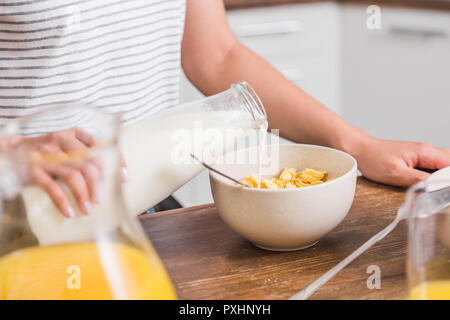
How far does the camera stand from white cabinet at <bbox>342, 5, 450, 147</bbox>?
1814 mm

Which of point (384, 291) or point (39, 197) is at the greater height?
point (39, 197)

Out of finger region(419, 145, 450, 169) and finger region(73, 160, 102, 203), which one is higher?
finger region(73, 160, 102, 203)

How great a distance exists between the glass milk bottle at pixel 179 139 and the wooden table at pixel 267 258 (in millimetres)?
69

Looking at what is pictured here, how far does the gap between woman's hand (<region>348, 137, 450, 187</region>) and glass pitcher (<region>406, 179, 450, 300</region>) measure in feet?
1.03

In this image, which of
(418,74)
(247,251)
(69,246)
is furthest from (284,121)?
(418,74)

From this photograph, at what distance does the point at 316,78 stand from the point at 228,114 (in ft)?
5.22

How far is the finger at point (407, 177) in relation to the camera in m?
0.72

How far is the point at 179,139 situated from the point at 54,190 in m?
0.22

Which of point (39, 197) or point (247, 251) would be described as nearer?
point (39, 197)

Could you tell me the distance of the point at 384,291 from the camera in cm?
50

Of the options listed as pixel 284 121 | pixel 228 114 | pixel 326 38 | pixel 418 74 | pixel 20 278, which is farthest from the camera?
pixel 326 38

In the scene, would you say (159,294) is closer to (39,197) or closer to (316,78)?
(39,197)

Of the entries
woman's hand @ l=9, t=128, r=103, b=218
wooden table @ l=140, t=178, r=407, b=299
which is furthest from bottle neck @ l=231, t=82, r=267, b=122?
woman's hand @ l=9, t=128, r=103, b=218

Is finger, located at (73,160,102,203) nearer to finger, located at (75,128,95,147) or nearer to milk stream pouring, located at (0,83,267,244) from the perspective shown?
finger, located at (75,128,95,147)
